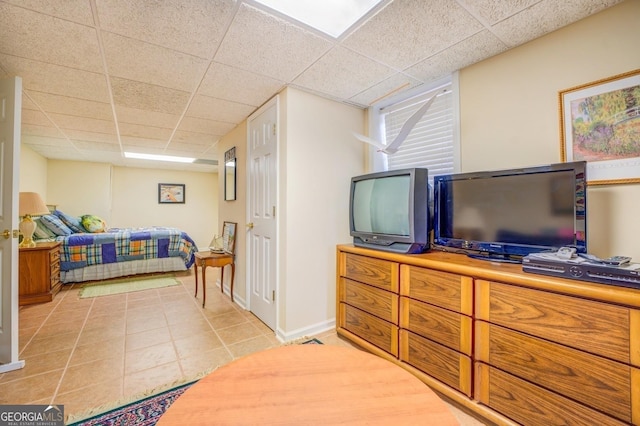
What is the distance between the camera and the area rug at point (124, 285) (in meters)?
3.75

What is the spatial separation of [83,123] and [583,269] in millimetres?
4778

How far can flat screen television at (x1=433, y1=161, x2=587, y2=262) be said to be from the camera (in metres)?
1.36

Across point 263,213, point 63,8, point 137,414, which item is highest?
point 63,8

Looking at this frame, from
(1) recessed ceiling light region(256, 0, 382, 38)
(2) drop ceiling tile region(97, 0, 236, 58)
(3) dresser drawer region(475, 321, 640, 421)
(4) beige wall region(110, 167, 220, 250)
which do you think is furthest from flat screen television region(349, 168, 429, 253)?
(4) beige wall region(110, 167, 220, 250)

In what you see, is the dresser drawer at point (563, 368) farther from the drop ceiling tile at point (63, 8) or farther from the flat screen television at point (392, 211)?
the drop ceiling tile at point (63, 8)

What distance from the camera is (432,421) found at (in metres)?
0.78

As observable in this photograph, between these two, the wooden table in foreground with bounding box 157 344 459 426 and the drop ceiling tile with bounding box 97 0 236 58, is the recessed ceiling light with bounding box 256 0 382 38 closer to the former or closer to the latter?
the drop ceiling tile with bounding box 97 0 236 58

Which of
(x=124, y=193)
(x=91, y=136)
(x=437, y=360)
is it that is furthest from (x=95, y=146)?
(x=437, y=360)

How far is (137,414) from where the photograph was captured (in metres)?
1.51

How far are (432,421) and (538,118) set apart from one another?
6.05ft

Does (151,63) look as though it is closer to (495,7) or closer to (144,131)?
(144,131)

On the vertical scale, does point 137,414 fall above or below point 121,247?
below

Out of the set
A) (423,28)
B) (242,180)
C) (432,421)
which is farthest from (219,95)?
(432,421)

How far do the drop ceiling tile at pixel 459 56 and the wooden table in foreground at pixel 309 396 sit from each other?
1964 mm
